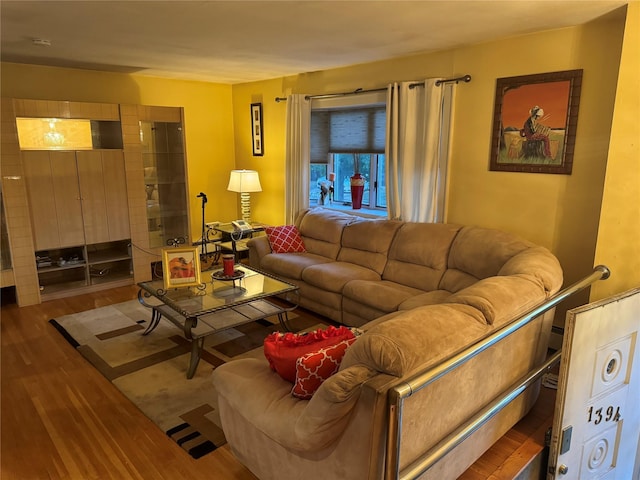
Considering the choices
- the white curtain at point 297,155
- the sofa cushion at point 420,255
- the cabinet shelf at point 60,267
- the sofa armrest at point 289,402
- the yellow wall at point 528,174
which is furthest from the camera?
the white curtain at point 297,155

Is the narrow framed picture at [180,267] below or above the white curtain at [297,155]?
below

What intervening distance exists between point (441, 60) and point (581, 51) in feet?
3.75

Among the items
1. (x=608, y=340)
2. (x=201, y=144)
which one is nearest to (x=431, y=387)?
(x=608, y=340)

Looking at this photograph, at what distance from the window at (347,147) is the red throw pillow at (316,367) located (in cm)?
319

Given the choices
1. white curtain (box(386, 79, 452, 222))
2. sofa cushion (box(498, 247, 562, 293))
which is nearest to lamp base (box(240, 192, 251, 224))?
white curtain (box(386, 79, 452, 222))

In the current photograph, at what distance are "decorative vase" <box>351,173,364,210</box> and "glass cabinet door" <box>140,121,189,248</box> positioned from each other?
2.12 meters

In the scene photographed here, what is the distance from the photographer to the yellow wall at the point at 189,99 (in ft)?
15.2

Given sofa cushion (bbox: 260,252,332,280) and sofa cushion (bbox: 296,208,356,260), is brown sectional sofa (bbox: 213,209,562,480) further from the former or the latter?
sofa cushion (bbox: 296,208,356,260)

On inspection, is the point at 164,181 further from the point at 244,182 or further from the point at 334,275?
the point at 334,275

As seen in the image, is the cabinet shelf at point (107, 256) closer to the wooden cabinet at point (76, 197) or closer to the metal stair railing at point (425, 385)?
the wooden cabinet at point (76, 197)

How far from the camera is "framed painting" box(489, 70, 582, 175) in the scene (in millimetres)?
3168

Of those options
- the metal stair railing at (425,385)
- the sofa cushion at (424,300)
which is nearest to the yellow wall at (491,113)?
the sofa cushion at (424,300)

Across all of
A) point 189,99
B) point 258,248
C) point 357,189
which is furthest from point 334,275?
point 189,99

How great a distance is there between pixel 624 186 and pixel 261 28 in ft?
8.64
